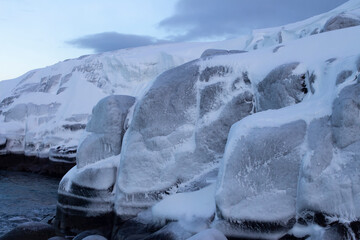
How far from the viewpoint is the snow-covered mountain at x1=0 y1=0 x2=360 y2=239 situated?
508 cm

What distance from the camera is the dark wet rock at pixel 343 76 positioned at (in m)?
5.69

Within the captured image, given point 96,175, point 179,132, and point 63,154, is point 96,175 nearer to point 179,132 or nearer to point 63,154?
point 179,132

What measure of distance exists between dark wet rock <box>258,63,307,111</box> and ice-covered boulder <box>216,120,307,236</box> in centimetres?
152

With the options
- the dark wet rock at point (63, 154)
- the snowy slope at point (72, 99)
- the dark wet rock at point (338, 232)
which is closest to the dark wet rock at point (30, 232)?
the dark wet rock at point (338, 232)

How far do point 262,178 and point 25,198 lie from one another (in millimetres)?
9747

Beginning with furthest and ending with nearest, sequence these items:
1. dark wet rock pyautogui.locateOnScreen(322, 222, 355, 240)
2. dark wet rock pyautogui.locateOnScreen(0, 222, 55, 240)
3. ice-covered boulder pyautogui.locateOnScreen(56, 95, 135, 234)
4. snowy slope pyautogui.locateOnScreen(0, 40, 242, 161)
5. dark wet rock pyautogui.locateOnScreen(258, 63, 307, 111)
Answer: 1. snowy slope pyautogui.locateOnScreen(0, 40, 242, 161)
2. ice-covered boulder pyautogui.locateOnScreen(56, 95, 135, 234)
3. dark wet rock pyautogui.locateOnScreen(0, 222, 55, 240)
4. dark wet rock pyautogui.locateOnScreen(258, 63, 307, 111)
5. dark wet rock pyautogui.locateOnScreen(322, 222, 355, 240)

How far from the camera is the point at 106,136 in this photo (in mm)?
9086

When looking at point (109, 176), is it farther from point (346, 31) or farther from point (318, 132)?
Answer: point (346, 31)

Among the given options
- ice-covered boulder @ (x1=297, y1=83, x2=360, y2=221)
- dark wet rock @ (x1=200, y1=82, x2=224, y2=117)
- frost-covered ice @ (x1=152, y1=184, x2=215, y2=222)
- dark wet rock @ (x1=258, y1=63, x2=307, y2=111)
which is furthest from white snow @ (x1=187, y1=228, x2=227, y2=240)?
dark wet rock @ (x1=200, y1=82, x2=224, y2=117)

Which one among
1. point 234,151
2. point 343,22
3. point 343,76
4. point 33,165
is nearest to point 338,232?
point 234,151

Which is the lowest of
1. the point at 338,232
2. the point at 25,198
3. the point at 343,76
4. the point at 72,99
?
the point at 25,198

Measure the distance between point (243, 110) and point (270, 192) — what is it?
2601mm

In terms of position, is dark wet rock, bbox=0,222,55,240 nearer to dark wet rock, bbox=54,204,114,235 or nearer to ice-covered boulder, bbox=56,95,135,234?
dark wet rock, bbox=54,204,114,235

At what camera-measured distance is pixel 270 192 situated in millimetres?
5457
